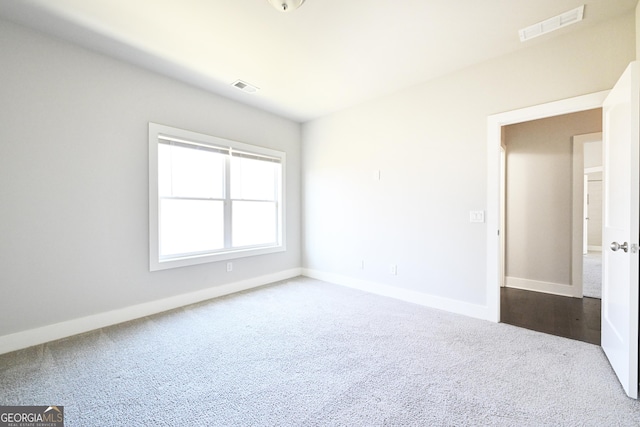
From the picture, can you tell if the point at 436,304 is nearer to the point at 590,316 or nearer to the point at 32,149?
the point at 590,316

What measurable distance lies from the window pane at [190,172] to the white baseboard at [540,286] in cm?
465

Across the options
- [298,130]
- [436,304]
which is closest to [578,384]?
[436,304]

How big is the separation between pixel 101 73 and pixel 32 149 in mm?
986

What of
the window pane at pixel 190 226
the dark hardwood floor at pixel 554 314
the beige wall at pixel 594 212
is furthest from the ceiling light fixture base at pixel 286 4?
the beige wall at pixel 594 212

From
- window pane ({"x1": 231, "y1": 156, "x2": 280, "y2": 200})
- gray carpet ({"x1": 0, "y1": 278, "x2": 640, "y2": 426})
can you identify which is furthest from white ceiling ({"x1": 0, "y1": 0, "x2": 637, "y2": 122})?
gray carpet ({"x1": 0, "y1": 278, "x2": 640, "y2": 426})

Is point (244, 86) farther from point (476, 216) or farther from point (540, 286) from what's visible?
point (540, 286)

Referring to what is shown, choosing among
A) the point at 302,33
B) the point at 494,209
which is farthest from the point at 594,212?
Result: the point at 302,33

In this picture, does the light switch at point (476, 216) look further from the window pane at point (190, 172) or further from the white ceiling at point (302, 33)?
the window pane at point (190, 172)

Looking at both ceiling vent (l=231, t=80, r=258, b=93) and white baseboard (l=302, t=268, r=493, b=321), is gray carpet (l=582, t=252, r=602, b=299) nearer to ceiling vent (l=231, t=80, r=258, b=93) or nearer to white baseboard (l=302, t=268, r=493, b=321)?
white baseboard (l=302, t=268, r=493, b=321)

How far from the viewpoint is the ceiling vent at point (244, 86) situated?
3.27m

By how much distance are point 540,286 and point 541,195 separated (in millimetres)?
1348

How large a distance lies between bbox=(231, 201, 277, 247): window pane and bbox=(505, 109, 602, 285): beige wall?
12.6ft

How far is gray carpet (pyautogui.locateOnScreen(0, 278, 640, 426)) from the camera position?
1.52 meters

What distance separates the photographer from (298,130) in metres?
4.78
